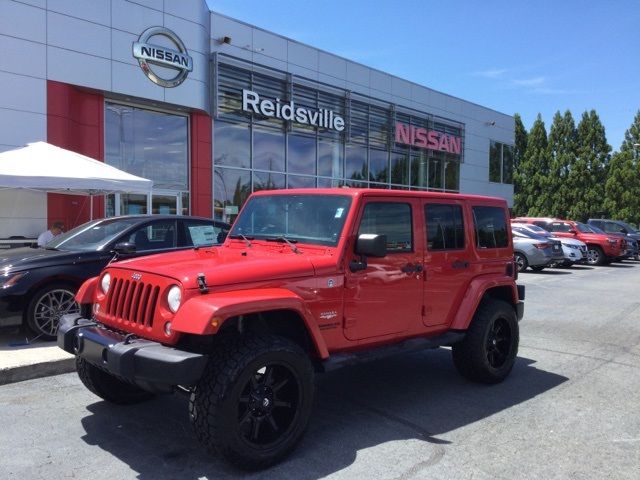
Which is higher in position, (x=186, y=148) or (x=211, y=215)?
(x=186, y=148)

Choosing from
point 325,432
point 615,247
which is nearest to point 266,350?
point 325,432

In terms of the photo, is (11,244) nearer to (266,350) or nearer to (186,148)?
(186,148)

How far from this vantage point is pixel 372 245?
4.02 meters

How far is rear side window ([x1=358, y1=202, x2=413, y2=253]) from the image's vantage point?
14.6 ft

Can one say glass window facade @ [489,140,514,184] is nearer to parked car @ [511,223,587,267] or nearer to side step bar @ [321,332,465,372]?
parked car @ [511,223,587,267]

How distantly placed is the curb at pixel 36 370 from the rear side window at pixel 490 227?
4.43 meters

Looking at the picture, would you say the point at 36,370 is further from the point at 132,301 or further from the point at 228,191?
the point at 228,191

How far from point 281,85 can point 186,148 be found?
436cm

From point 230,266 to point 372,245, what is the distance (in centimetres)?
105

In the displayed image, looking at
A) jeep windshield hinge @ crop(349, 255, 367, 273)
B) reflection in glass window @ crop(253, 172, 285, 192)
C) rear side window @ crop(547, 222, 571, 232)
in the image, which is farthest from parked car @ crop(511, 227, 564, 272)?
jeep windshield hinge @ crop(349, 255, 367, 273)

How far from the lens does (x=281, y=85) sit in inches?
730

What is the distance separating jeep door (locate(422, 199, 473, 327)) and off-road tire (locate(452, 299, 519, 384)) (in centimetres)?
33

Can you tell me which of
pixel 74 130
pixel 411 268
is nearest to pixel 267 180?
pixel 74 130

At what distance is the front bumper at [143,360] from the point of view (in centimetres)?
321
